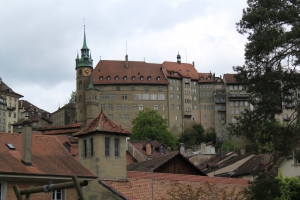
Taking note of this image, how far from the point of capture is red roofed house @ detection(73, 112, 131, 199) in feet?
108

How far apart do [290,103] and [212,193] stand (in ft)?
26.6

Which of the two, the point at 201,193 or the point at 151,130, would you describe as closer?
the point at 201,193

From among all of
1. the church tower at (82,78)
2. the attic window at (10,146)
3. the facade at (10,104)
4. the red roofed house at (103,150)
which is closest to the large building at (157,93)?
the church tower at (82,78)

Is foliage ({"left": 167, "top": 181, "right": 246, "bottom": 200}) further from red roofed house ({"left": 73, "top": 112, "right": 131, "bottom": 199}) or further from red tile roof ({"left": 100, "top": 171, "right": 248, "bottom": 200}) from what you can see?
red roofed house ({"left": 73, "top": 112, "right": 131, "bottom": 199})

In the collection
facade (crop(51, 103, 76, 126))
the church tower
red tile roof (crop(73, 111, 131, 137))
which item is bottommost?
red tile roof (crop(73, 111, 131, 137))

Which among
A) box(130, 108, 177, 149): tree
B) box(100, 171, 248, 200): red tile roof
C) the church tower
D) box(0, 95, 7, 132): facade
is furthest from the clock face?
box(100, 171, 248, 200): red tile roof

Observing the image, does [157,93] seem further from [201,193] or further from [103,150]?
[201,193]

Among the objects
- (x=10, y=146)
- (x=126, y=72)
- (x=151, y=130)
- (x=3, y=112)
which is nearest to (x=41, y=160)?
(x=10, y=146)

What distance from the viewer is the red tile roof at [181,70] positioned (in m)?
162

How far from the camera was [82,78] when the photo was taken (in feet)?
502

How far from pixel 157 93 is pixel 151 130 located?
31.1 meters

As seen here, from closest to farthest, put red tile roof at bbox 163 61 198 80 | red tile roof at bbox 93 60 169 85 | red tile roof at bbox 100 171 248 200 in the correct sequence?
red tile roof at bbox 100 171 248 200 < red tile roof at bbox 93 60 169 85 < red tile roof at bbox 163 61 198 80

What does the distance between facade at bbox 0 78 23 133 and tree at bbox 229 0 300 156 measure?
130 metres

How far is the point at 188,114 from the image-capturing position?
16025 cm
